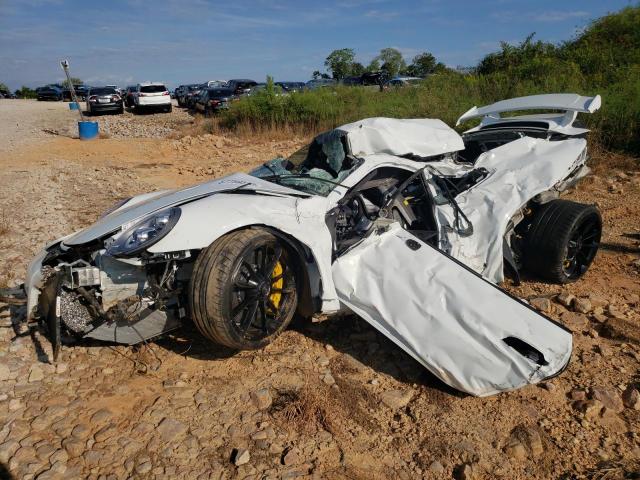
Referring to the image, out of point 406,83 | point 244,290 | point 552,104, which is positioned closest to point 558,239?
point 552,104

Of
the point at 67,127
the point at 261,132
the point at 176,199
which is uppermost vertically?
the point at 176,199

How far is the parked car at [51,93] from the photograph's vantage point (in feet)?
141

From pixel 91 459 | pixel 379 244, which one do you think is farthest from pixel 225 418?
pixel 379 244

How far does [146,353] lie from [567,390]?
271cm

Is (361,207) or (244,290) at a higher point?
(361,207)

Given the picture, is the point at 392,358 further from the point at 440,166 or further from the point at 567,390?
the point at 440,166

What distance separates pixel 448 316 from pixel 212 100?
1961 cm

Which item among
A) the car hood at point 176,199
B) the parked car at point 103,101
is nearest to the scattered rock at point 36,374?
the car hood at point 176,199

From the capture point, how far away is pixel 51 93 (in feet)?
141

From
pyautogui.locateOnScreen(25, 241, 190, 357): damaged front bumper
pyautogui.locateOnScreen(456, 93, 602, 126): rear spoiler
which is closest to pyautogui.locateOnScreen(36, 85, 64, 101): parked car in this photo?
pyautogui.locateOnScreen(456, 93, 602, 126): rear spoiler

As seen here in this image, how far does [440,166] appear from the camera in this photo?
4.12 metres

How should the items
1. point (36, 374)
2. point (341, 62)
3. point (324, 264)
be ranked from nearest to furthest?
point (324, 264) → point (36, 374) → point (341, 62)

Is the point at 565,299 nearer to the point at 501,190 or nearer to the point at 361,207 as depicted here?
the point at 501,190

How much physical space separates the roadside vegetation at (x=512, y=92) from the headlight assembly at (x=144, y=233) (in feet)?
28.8
